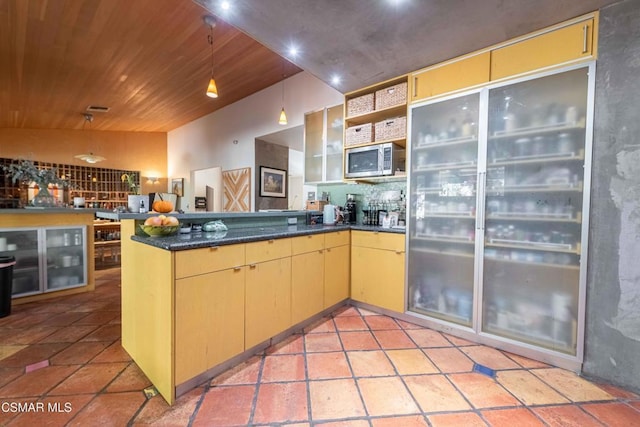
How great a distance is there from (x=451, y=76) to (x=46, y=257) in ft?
15.7

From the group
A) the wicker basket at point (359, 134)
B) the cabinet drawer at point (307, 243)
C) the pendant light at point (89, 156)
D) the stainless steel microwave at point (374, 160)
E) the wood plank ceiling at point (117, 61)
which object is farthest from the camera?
the pendant light at point (89, 156)

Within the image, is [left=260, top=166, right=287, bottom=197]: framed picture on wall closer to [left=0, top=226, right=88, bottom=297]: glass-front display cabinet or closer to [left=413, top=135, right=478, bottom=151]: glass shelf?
[left=0, top=226, right=88, bottom=297]: glass-front display cabinet

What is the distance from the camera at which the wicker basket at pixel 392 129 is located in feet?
8.75

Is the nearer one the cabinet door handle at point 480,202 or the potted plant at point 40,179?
the cabinet door handle at point 480,202

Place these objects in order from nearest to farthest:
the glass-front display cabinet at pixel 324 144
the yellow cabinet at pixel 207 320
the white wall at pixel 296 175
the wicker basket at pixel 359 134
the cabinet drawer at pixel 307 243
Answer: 1. the yellow cabinet at pixel 207 320
2. the cabinet drawer at pixel 307 243
3. the wicker basket at pixel 359 134
4. the glass-front display cabinet at pixel 324 144
5. the white wall at pixel 296 175

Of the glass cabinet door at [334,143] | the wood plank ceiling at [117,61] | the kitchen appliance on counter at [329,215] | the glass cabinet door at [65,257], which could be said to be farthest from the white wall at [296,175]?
the glass cabinet door at [65,257]

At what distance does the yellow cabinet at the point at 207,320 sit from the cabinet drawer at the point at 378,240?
146 cm

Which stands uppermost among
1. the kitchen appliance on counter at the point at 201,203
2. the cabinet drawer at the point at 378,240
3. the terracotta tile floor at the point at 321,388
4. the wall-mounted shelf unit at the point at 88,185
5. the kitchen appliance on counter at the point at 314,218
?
the wall-mounted shelf unit at the point at 88,185

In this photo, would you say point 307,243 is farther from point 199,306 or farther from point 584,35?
point 584,35

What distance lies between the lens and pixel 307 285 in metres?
2.43

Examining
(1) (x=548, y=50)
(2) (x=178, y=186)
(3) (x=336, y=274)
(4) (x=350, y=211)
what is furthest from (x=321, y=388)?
(2) (x=178, y=186)

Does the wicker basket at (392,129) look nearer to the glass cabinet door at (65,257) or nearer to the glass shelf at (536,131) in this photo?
the glass shelf at (536,131)

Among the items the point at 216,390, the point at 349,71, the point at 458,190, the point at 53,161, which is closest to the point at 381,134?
the point at 349,71

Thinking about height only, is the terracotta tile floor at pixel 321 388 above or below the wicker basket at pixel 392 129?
below
